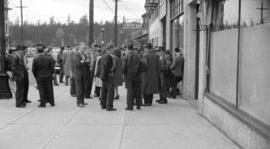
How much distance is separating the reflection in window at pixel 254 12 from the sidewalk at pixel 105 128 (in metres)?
2.10

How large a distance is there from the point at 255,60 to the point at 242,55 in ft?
2.58

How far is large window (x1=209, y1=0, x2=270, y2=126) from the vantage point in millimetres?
6430

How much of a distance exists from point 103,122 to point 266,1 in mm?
4723

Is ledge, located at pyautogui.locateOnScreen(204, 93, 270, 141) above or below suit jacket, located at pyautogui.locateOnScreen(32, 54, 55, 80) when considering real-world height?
below

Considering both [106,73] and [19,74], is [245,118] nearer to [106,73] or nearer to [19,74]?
[106,73]

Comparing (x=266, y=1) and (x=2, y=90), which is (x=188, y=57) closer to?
(x=2, y=90)

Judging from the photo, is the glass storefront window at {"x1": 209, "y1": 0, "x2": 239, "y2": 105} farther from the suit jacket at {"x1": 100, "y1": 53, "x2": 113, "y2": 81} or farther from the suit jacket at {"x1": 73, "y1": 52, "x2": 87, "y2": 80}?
the suit jacket at {"x1": 73, "y1": 52, "x2": 87, "y2": 80}

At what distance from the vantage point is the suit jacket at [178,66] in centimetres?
1399

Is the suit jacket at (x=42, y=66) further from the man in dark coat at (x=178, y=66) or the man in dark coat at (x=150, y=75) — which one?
the man in dark coat at (x=178, y=66)

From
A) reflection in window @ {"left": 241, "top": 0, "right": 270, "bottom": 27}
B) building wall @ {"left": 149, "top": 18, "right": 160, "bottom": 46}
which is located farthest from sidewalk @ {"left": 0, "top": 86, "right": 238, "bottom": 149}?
building wall @ {"left": 149, "top": 18, "right": 160, "bottom": 46}

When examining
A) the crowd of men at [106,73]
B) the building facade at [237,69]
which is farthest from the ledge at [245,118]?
the crowd of men at [106,73]

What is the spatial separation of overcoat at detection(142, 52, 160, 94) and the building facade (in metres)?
2.01

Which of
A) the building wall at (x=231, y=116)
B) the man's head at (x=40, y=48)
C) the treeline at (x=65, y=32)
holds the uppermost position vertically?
the treeline at (x=65, y=32)

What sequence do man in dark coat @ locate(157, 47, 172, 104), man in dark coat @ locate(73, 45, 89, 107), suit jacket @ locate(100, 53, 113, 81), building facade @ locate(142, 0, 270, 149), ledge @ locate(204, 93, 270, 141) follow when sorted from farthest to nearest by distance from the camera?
man in dark coat @ locate(157, 47, 172, 104) → man in dark coat @ locate(73, 45, 89, 107) → suit jacket @ locate(100, 53, 113, 81) → building facade @ locate(142, 0, 270, 149) → ledge @ locate(204, 93, 270, 141)
